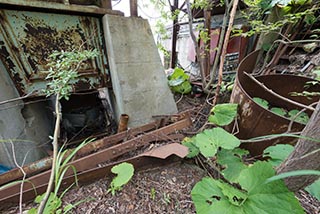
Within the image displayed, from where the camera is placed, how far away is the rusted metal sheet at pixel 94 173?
1.03 metres

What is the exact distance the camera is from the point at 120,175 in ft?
3.56

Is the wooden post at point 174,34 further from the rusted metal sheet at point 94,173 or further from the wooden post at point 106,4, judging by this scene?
the rusted metal sheet at point 94,173

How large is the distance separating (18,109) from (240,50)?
3.93 meters

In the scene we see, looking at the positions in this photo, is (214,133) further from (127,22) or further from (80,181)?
(127,22)

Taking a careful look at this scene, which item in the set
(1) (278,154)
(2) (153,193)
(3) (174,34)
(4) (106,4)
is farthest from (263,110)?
(3) (174,34)

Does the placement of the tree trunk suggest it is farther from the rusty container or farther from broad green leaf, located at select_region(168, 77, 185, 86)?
broad green leaf, located at select_region(168, 77, 185, 86)

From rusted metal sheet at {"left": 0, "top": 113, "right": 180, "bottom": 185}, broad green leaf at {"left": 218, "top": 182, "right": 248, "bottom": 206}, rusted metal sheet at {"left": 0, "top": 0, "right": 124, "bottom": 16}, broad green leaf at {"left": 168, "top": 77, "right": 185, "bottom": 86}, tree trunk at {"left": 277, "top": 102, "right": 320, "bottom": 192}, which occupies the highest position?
rusted metal sheet at {"left": 0, "top": 0, "right": 124, "bottom": 16}

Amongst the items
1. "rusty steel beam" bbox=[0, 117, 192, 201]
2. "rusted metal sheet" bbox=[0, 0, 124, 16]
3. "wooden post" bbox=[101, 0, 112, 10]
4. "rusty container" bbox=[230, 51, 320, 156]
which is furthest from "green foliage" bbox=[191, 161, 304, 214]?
"wooden post" bbox=[101, 0, 112, 10]

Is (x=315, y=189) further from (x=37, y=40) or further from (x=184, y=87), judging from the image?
(x=37, y=40)

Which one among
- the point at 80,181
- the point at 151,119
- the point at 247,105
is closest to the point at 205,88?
the point at 151,119

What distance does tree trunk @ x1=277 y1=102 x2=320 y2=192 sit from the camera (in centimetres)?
55

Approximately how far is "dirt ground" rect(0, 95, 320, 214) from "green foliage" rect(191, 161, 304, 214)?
0.40m

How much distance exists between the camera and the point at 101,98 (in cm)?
294

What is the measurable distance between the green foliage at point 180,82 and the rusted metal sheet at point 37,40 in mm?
1429
